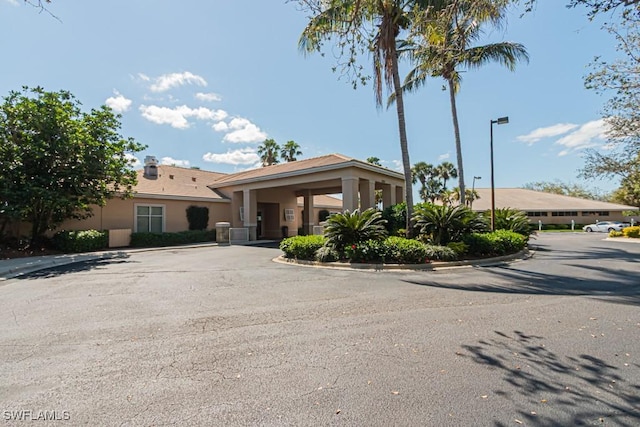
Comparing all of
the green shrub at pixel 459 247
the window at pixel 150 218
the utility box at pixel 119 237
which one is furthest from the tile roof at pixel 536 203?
the utility box at pixel 119 237

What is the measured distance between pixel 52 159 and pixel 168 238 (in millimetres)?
6608

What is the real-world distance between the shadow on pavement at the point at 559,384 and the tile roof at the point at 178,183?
62.9ft

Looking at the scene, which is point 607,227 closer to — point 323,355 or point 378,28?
point 378,28

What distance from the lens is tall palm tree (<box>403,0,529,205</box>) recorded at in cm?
Result: 778

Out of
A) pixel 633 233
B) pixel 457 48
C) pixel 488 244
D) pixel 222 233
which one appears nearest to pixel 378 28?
pixel 457 48

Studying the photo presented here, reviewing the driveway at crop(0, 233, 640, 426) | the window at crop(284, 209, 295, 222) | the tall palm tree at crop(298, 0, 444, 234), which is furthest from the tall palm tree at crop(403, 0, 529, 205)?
the window at crop(284, 209, 295, 222)

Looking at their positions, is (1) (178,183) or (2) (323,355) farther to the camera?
(1) (178,183)

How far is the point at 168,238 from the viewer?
722 inches

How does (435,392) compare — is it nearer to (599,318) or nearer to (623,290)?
(599,318)

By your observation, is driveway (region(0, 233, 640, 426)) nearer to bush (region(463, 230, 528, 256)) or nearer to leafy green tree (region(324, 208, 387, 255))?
leafy green tree (region(324, 208, 387, 255))

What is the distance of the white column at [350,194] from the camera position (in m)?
14.9

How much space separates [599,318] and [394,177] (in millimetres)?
13695

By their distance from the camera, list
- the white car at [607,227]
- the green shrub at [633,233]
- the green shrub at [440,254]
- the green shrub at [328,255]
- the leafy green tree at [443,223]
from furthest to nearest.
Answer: the white car at [607,227]
the green shrub at [633,233]
the leafy green tree at [443,223]
the green shrub at [328,255]
the green shrub at [440,254]

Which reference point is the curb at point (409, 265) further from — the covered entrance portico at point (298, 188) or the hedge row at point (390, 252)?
the covered entrance portico at point (298, 188)
